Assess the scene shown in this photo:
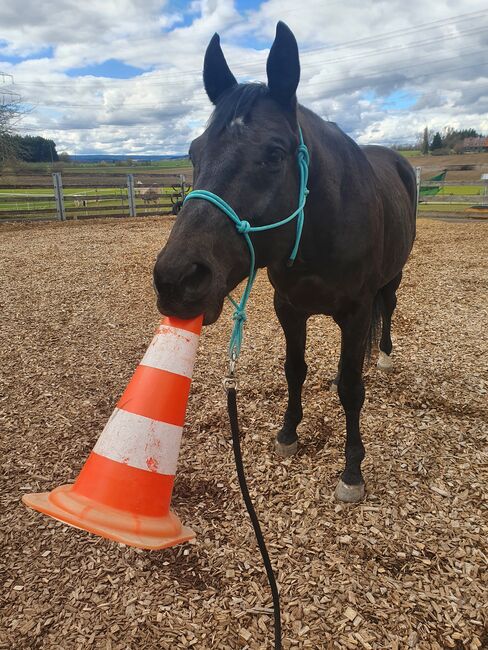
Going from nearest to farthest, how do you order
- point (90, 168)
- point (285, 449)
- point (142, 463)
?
point (142, 463) → point (285, 449) → point (90, 168)

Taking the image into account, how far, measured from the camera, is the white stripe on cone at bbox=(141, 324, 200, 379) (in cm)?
187

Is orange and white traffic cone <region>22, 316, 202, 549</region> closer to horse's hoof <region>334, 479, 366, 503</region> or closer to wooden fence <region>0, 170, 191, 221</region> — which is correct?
horse's hoof <region>334, 479, 366, 503</region>

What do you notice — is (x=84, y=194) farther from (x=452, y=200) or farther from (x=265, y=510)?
(x=265, y=510)

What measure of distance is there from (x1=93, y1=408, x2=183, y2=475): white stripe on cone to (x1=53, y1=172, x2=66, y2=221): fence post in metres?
16.6

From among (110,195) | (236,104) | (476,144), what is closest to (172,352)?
(236,104)

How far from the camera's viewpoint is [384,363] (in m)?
4.61

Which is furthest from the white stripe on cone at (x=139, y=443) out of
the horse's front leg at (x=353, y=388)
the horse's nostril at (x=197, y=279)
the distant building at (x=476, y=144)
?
the distant building at (x=476, y=144)

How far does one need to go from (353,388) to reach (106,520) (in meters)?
1.83

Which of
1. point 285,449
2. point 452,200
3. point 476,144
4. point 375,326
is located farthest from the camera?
point 476,144

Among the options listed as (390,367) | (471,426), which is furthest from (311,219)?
(390,367)

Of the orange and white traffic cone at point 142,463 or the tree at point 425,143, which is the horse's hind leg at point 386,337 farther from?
the tree at point 425,143

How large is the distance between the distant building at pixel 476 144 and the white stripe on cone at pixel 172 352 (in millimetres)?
44148

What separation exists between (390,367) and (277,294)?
2.20 metres

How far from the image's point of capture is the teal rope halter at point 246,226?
1762 mm
